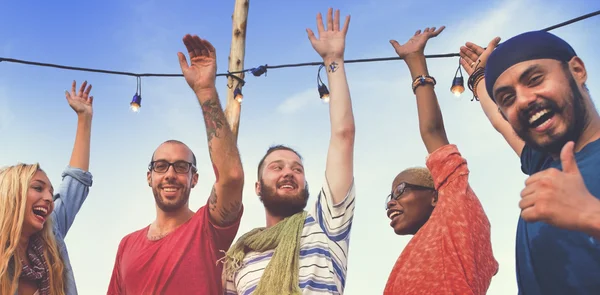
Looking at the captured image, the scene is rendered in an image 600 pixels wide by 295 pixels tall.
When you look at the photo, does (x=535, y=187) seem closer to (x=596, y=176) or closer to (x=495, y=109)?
(x=596, y=176)

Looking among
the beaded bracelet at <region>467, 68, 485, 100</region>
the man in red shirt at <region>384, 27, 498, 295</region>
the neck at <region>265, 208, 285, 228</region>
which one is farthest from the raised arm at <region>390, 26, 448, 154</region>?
the neck at <region>265, 208, 285, 228</region>

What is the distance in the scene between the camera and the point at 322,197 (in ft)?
11.0

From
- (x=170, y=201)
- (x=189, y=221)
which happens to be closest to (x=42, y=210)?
(x=170, y=201)

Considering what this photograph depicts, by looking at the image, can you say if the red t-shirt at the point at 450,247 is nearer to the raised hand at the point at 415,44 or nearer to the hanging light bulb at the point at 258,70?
the raised hand at the point at 415,44

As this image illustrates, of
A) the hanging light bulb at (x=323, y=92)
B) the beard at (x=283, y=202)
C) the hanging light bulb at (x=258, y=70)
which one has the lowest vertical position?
the beard at (x=283, y=202)

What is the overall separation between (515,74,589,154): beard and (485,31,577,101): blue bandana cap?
115 millimetres

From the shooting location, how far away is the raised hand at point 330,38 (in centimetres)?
362

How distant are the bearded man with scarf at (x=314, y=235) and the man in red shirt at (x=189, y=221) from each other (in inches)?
7.9

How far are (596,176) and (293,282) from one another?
1651 millimetres

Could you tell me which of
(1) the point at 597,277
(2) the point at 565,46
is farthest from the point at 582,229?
(2) the point at 565,46

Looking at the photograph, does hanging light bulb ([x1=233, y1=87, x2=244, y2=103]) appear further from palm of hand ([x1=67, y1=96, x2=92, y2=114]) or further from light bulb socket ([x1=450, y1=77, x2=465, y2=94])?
light bulb socket ([x1=450, y1=77, x2=465, y2=94])

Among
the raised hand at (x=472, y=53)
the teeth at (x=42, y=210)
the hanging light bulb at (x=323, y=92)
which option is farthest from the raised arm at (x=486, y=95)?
the teeth at (x=42, y=210)

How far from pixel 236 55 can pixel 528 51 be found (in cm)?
416

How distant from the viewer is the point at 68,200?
162 inches
